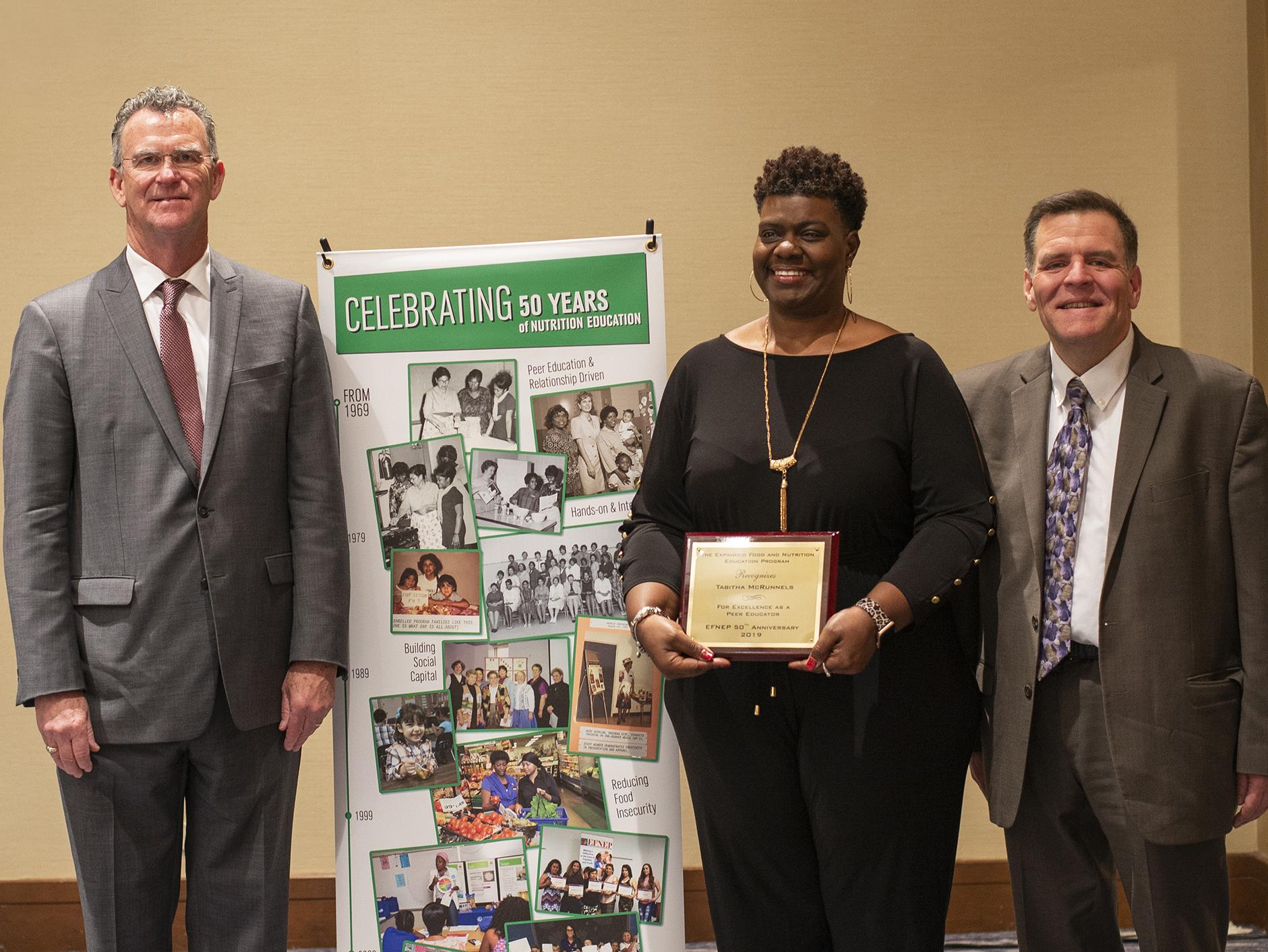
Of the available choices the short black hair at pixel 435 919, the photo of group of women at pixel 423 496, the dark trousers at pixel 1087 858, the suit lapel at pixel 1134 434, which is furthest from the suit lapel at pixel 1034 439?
the short black hair at pixel 435 919

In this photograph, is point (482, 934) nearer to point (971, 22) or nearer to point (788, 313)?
point (788, 313)

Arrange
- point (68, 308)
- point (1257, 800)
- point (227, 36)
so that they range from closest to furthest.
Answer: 1. point (1257, 800)
2. point (68, 308)
3. point (227, 36)

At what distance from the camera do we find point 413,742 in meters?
2.53

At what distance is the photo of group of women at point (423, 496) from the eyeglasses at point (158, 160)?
71cm

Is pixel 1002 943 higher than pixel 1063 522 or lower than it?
lower

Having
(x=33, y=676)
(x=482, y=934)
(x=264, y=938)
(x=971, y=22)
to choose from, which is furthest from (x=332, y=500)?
(x=971, y=22)

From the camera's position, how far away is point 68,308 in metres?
2.16

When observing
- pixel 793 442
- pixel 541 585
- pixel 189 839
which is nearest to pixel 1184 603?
pixel 793 442

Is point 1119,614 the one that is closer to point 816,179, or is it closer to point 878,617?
point 878,617

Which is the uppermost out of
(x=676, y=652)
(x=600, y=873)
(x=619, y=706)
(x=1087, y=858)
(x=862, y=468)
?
(x=862, y=468)

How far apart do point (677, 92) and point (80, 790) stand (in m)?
2.46

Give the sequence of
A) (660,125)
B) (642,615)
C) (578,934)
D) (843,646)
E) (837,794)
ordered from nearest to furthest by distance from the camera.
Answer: (843,646) < (837,794) < (642,615) < (578,934) < (660,125)

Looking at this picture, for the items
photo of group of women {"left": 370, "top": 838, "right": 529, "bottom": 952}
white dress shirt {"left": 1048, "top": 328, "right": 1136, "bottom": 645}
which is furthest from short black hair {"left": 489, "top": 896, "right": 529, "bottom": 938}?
white dress shirt {"left": 1048, "top": 328, "right": 1136, "bottom": 645}

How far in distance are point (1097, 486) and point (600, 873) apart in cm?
135
